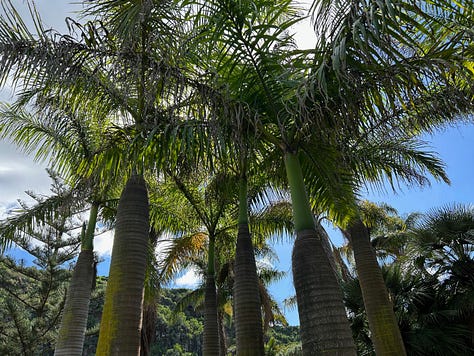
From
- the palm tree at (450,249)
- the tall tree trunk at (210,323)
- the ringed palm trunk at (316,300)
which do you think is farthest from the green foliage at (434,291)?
the ringed palm trunk at (316,300)

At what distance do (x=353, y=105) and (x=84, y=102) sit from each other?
4025 millimetres

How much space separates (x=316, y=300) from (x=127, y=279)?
2308mm

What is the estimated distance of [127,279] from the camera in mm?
4961

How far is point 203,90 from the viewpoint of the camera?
16.9 ft

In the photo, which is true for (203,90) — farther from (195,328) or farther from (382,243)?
(195,328)

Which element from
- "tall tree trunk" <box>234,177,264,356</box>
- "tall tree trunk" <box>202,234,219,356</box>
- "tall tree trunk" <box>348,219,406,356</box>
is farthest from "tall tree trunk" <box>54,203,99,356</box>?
"tall tree trunk" <box>348,219,406,356</box>

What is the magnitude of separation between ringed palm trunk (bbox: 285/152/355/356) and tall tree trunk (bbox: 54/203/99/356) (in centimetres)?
544

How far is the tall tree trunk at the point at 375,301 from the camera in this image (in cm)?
667

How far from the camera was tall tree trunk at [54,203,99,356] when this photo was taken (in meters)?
7.72

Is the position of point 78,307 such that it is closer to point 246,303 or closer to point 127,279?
point 246,303

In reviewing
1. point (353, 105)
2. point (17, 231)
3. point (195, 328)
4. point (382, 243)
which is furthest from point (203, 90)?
point (195, 328)

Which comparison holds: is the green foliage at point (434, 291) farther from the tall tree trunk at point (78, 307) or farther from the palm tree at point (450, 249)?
the tall tree trunk at point (78, 307)

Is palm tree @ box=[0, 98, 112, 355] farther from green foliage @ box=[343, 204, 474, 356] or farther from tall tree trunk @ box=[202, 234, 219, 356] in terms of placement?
green foliage @ box=[343, 204, 474, 356]

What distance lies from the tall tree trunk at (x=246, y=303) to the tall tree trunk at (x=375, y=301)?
2.03 m
